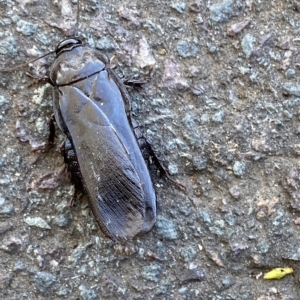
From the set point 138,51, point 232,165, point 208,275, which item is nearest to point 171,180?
point 232,165

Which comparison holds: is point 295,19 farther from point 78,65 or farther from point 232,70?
point 78,65

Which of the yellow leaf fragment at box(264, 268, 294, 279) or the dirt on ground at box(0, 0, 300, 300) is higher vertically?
the dirt on ground at box(0, 0, 300, 300)

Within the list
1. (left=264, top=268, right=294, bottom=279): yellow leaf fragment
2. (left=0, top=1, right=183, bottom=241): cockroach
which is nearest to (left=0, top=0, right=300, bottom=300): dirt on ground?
(left=264, top=268, right=294, bottom=279): yellow leaf fragment

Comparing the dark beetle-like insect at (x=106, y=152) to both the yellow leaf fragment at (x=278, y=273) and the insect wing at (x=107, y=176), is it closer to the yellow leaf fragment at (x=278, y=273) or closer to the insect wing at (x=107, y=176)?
the insect wing at (x=107, y=176)

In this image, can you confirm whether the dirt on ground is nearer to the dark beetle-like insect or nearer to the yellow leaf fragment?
the yellow leaf fragment

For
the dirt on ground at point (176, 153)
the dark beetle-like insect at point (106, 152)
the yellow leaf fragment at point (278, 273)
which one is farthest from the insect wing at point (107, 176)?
the yellow leaf fragment at point (278, 273)
